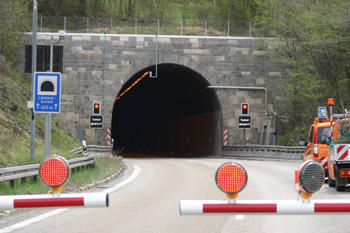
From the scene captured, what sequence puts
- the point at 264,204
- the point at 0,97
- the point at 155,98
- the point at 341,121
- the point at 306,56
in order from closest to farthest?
the point at 264,204
the point at 341,121
the point at 0,97
the point at 306,56
the point at 155,98

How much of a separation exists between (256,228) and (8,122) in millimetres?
19950

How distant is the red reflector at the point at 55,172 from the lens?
472cm

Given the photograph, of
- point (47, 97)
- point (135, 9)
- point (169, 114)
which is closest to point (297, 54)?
point (135, 9)

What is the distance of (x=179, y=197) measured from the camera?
14.7 metres

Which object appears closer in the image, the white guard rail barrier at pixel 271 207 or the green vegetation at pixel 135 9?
the white guard rail barrier at pixel 271 207

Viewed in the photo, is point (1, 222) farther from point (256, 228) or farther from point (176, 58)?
point (176, 58)

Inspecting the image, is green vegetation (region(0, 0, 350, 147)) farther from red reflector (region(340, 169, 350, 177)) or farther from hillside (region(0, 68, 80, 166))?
red reflector (region(340, 169, 350, 177))

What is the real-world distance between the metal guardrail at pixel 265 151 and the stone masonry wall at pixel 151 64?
4.94 feet

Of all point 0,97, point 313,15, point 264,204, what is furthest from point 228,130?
point 264,204

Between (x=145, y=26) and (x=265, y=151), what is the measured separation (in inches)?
506

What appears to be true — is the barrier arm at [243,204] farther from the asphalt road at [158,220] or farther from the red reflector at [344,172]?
the red reflector at [344,172]

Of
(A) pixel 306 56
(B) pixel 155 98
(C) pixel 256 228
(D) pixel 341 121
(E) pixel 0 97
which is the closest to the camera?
(C) pixel 256 228

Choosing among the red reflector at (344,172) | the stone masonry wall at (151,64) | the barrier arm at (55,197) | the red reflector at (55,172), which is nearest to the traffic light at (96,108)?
the stone masonry wall at (151,64)

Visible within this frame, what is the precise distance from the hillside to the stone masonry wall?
2.90 metres
